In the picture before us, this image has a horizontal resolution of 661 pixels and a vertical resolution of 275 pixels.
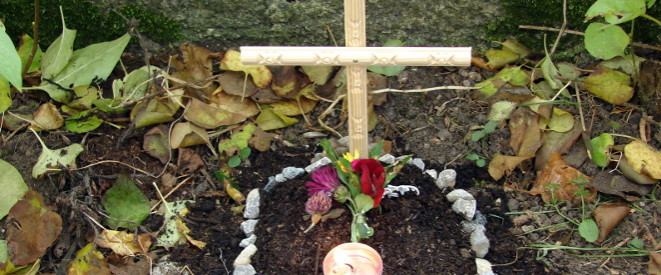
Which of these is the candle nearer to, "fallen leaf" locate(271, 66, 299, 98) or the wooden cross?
the wooden cross

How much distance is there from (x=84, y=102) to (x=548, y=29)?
1230 millimetres

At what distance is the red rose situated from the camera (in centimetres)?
147

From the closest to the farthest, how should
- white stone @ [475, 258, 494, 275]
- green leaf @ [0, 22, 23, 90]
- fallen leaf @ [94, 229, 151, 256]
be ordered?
green leaf @ [0, 22, 23, 90]
white stone @ [475, 258, 494, 275]
fallen leaf @ [94, 229, 151, 256]

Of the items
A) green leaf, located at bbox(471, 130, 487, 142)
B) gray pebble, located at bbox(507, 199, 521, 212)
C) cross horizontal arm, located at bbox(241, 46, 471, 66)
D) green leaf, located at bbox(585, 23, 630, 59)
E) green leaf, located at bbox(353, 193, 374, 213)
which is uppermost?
cross horizontal arm, located at bbox(241, 46, 471, 66)

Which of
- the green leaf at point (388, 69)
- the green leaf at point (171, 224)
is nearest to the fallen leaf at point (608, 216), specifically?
the green leaf at point (388, 69)

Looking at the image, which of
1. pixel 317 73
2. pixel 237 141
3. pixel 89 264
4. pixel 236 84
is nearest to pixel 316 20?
pixel 317 73

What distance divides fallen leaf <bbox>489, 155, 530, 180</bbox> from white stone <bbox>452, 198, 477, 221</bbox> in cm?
13

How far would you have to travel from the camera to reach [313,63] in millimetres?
1404

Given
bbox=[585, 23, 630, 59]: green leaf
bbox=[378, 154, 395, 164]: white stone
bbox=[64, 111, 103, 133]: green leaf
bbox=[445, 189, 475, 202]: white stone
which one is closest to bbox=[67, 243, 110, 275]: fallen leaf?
bbox=[64, 111, 103, 133]: green leaf

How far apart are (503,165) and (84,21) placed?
116 cm

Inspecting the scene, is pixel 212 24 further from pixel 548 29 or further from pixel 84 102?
pixel 548 29

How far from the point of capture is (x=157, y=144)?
5.75 ft

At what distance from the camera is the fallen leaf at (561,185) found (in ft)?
5.29

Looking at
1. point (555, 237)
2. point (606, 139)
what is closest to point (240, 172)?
point (555, 237)
